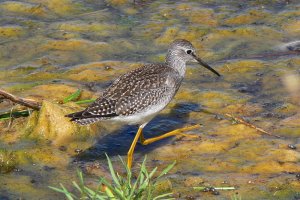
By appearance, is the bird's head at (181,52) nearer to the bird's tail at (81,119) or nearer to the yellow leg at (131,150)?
the yellow leg at (131,150)

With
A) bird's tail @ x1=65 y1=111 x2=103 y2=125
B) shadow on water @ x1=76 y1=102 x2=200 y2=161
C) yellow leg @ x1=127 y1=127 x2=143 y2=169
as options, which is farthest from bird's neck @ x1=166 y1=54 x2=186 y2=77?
bird's tail @ x1=65 y1=111 x2=103 y2=125

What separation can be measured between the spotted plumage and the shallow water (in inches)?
19.5

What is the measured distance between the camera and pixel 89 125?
315 inches

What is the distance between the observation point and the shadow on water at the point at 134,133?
7660mm

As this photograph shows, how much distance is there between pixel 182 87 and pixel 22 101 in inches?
91.7

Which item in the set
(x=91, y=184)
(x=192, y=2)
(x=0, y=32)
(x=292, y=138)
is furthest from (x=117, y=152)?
(x=192, y=2)

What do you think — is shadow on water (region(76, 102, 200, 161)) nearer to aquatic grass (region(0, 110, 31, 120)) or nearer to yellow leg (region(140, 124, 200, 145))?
yellow leg (region(140, 124, 200, 145))

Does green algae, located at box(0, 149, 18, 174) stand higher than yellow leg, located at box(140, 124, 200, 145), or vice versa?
green algae, located at box(0, 149, 18, 174)

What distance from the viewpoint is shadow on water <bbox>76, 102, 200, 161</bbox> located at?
7660mm

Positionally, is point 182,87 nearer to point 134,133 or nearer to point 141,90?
point 134,133

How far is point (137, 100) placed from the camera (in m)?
7.52

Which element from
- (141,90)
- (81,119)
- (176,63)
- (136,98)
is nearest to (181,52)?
(176,63)

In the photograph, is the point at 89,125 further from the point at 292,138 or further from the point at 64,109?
the point at 292,138

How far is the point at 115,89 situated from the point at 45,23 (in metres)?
3.80
